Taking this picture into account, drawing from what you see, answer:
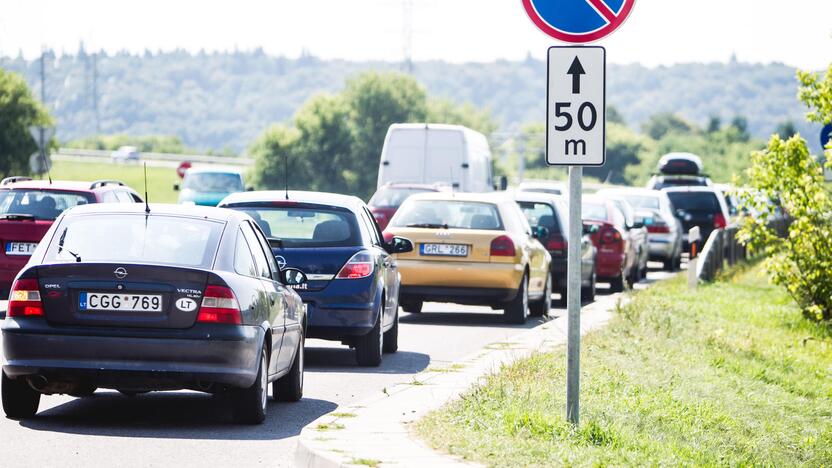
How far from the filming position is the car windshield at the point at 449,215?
64.2 feet

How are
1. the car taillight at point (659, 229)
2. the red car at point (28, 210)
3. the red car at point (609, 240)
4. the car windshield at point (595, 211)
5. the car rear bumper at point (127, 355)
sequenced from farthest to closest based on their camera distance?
the car taillight at point (659, 229), the car windshield at point (595, 211), the red car at point (609, 240), the red car at point (28, 210), the car rear bumper at point (127, 355)

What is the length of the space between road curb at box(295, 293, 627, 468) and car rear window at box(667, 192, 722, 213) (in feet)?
83.8

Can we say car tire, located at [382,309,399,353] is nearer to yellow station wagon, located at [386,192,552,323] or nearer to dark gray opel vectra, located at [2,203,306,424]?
yellow station wagon, located at [386,192,552,323]

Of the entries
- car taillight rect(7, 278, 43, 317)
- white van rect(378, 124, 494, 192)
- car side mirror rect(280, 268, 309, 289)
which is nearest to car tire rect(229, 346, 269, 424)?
car side mirror rect(280, 268, 309, 289)

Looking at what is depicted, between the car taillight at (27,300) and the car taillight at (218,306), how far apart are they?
0.96m

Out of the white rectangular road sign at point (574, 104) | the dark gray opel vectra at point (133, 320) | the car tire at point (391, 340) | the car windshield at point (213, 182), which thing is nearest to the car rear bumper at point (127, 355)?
the dark gray opel vectra at point (133, 320)

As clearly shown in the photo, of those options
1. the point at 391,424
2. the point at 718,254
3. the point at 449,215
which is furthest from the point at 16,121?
the point at 391,424

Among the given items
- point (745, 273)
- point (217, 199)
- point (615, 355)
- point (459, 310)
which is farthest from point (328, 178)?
point (615, 355)

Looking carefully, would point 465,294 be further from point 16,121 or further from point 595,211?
point 16,121

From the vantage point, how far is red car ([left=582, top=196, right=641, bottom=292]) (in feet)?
86.1

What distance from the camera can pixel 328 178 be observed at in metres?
112

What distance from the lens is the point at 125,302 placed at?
9.76 meters

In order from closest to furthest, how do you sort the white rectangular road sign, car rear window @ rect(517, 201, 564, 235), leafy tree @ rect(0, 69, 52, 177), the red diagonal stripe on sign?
the red diagonal stripe on sign < the white rectangular road sign < car rear window @ rect(517, 201, 564, 235) < leafy tree @ rect(0, 69, 52, 177)

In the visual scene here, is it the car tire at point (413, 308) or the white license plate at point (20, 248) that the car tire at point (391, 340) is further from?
the car tire at point (413, 308)
